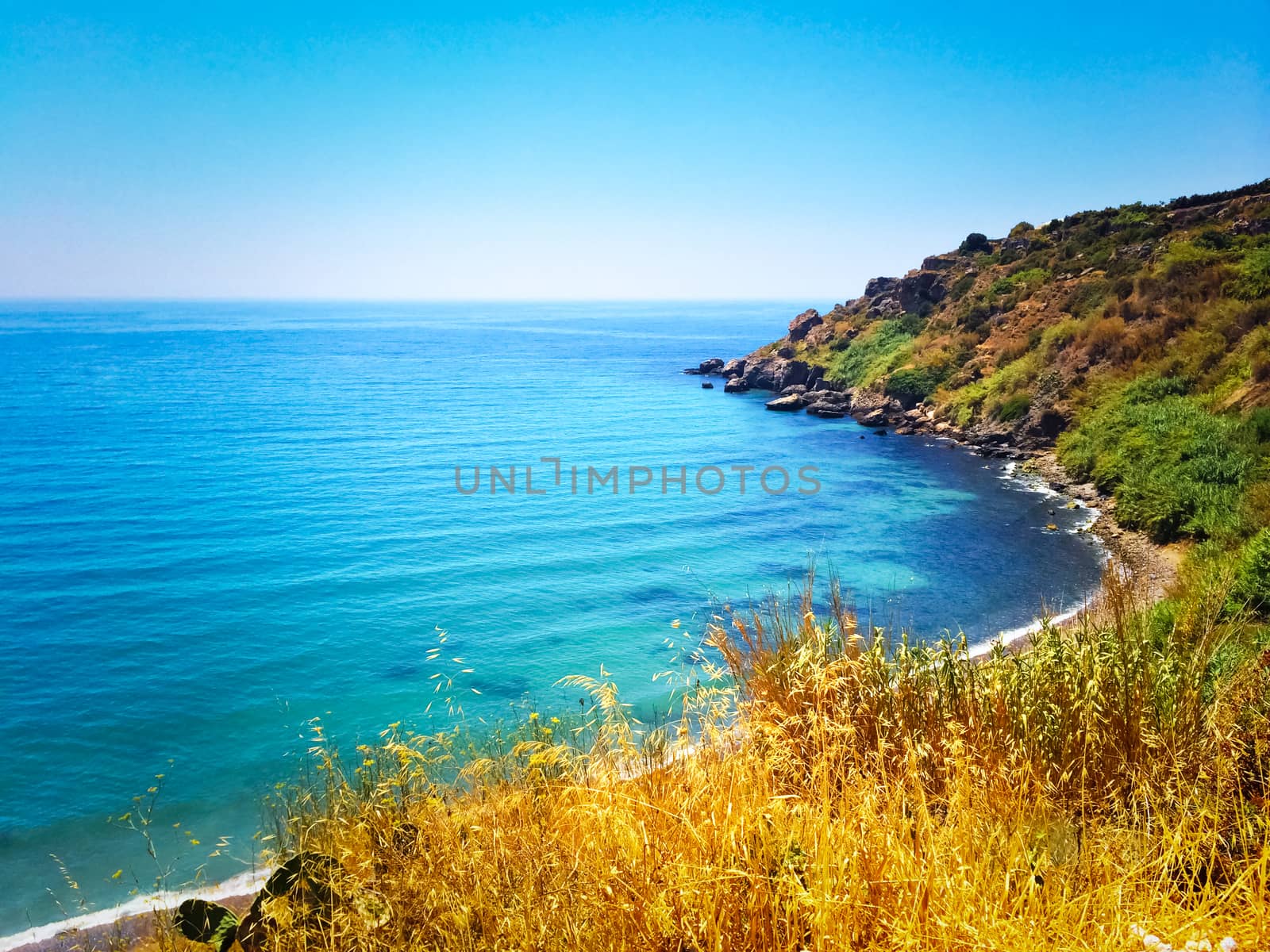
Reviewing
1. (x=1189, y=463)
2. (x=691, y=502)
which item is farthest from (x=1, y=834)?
(x=1189, y=463)

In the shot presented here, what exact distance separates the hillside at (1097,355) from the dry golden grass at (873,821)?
17.7 m

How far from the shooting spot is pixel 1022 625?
18359mm

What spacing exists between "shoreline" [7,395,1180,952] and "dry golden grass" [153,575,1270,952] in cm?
108

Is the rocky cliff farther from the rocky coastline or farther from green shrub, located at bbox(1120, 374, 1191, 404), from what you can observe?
green shrub, located at bbox(1120, 374, 1191, 404)

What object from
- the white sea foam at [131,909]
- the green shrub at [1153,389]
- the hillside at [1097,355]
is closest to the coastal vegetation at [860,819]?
the white sea foam at [131,909]

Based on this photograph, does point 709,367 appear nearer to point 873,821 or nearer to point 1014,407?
point 1014,407

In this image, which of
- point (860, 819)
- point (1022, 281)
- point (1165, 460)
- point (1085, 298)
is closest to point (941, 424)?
point (1085, 298)

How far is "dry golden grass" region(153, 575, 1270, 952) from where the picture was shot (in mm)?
3557

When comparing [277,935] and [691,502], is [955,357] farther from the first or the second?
[277,935]

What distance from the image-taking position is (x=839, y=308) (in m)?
70.9

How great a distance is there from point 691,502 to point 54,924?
2401 centimetres

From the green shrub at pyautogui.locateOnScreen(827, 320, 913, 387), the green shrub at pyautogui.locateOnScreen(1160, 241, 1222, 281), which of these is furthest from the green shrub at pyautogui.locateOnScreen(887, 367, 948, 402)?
the green shrub at pyautogui.locateOnScreen(1160, 241, 1222, 281)

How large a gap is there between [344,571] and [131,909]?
13.3 m

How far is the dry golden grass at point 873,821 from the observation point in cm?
356
